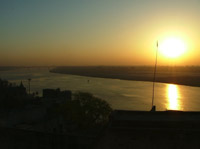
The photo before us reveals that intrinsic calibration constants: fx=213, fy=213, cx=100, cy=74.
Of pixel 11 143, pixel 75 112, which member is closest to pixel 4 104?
pixel 75 112

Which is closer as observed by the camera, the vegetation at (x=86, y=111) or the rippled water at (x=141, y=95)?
the vegetation at (x=86, y=111)

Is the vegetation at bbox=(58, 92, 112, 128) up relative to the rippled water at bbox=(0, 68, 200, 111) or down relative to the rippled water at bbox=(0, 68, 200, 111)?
up

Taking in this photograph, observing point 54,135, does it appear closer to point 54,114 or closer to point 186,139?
point 186,139

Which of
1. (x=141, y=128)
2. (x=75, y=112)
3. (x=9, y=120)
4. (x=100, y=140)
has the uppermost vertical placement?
(x=141, y=128)

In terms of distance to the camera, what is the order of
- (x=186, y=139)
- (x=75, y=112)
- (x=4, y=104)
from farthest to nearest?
(x=4, y=104), (x=75, y=112), (x=186, y=139)

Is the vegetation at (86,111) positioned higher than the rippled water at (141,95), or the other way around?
the vegetation at (86,111)

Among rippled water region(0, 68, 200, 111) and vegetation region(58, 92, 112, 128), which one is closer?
vegetation region(58, 92, 112, 128)

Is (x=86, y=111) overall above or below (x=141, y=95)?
above

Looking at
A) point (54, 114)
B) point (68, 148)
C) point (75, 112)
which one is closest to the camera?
point (68, 148)

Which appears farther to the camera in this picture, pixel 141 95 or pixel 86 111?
pixel 141 95

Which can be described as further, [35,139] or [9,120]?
[9,120]

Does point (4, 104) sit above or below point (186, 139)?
below
